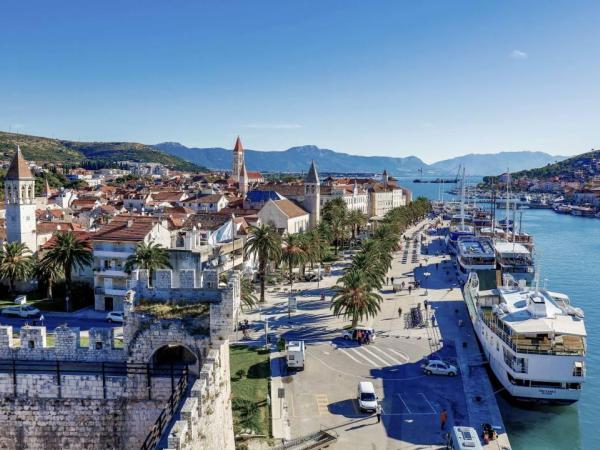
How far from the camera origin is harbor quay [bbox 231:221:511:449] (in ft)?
84.4

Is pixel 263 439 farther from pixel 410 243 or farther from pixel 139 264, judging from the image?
pixel 410 243

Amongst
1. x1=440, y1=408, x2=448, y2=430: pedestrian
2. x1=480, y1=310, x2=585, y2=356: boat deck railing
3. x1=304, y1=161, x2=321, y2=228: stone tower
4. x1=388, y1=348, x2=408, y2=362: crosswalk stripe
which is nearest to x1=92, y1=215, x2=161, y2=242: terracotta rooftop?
x1=388, y1=348, x2=408, y2=362: crosswalk stripe

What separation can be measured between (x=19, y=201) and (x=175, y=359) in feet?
134

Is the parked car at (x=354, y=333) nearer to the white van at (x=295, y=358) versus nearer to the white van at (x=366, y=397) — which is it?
the white van at (x=295, y=358)

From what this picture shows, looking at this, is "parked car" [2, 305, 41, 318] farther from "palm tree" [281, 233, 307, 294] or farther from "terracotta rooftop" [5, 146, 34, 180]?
"palm tree" [281, 233, 307, 294]

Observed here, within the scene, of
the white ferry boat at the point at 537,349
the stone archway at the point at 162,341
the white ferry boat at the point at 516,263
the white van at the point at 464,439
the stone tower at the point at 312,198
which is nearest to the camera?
the stone archway at the point at 162,341

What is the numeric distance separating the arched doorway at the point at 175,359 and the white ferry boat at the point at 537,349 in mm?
23009

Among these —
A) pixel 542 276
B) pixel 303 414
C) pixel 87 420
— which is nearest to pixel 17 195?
pixel 303 414

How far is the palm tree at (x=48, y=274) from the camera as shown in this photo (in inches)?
1776

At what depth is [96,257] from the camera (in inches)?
1797

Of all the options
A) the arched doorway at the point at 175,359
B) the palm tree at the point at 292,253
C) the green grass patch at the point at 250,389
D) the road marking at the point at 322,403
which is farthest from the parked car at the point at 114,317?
the arched doorway at the point at 175,359

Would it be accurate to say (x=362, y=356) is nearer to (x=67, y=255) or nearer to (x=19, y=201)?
(x=67, y=255)

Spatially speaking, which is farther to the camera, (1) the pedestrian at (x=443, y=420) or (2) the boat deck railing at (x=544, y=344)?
(2) the boat deck railing at (x=544, y=344)

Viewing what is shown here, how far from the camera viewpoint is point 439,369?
33094 millimetres
